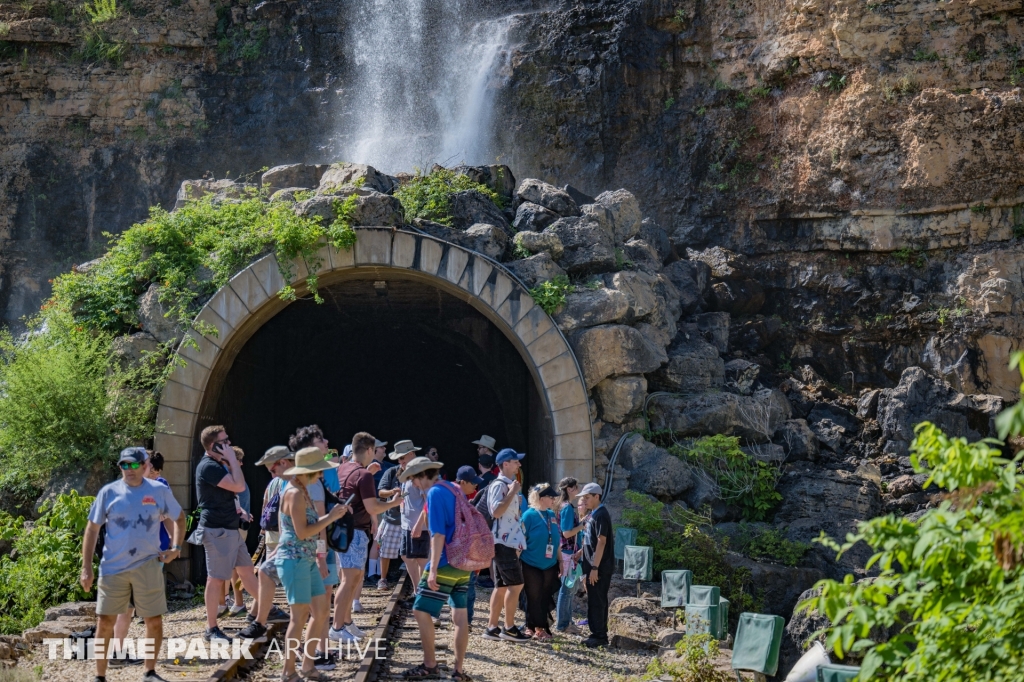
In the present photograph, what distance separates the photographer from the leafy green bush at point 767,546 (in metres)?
11.5

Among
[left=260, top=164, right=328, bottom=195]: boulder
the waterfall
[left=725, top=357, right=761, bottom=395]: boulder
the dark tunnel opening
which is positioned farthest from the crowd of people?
the waterfall

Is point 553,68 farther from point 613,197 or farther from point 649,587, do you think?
point 649,587

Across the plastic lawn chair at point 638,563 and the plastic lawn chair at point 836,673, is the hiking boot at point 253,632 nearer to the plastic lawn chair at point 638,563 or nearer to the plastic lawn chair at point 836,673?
the plastic lawn chair at point 836,673

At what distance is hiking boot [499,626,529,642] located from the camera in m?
8.70

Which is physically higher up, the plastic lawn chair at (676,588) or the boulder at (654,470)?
the boulder at (654,470)

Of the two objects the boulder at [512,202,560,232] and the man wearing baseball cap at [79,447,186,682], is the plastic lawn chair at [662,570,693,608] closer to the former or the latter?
the man wearing baseball cap at [79,447,186,682]

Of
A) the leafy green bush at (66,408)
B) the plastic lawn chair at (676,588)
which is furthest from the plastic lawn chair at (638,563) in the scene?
the leafy green bush at (66,408)

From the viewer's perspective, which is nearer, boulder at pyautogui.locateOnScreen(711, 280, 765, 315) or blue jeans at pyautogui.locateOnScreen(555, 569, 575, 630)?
blue jeans at pyautogui.locateOnScreen(555, 569, 575, 630)

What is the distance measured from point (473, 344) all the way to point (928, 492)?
8.36 m

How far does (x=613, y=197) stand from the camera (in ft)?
47.6

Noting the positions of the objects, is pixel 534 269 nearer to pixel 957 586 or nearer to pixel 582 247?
pixel 582 247

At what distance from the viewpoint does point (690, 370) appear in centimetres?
1366

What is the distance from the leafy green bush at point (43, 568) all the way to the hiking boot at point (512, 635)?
429 centimetres

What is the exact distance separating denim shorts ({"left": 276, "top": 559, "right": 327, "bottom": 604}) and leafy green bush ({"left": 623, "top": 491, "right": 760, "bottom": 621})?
5310 millimetres
